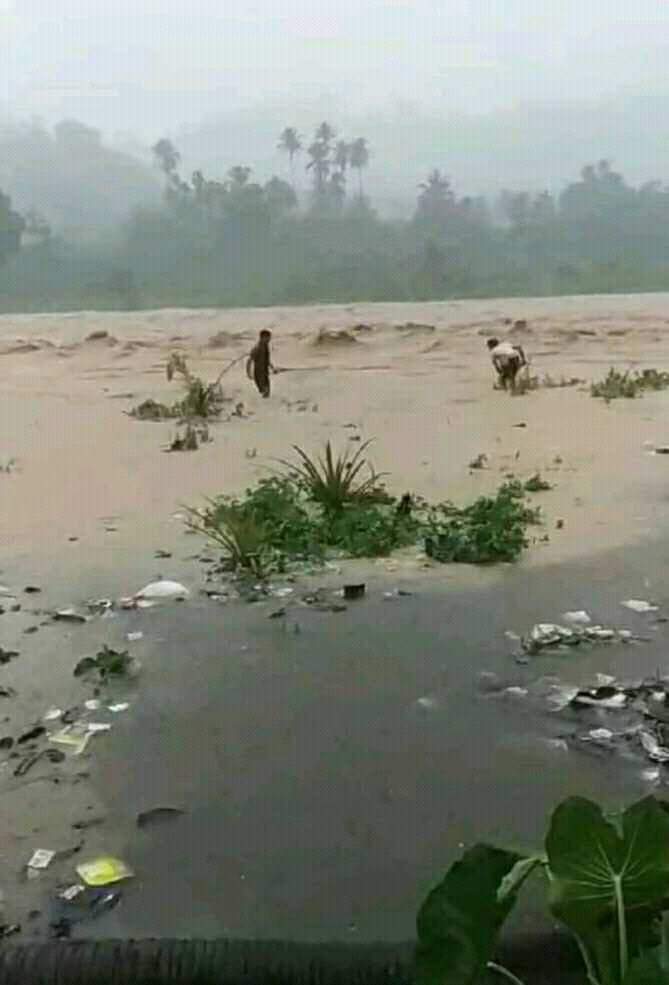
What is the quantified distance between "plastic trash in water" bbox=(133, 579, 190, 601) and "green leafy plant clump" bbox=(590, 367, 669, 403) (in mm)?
6040

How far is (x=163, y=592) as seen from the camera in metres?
4.41

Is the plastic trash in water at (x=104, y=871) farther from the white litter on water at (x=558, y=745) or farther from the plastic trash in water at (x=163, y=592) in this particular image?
the plastic trash in water at (x=163, y=592)

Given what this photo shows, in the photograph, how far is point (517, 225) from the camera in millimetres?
36688

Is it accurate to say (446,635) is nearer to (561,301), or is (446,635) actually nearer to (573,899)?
→ (573,899)

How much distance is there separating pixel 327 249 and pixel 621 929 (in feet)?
111

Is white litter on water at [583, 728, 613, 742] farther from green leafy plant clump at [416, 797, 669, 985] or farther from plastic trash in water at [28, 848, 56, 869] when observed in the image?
green leafy plant clump at [416, 797, 669, 985]

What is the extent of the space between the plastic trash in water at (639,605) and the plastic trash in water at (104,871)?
85.1 inches

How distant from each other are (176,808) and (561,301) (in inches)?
1059

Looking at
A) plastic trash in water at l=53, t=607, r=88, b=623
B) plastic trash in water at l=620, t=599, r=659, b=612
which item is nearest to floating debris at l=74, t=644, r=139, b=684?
plastic trash in water at l=53, t=607, r=88, b=623

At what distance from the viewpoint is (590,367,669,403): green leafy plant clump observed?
1000cm

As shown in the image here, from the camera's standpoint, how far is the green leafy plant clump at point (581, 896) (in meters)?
1.28

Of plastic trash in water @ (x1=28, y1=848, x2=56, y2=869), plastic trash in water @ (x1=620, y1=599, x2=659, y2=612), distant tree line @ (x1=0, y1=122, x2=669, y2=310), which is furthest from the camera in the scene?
distant tree line @ (x1=0, y1=122, x2=669, y2=310)

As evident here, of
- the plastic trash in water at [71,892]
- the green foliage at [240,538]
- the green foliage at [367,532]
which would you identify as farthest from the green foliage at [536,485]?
the plastic trash in water at [71,892]

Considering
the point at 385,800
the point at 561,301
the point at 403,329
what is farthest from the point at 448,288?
the point at 385,800
